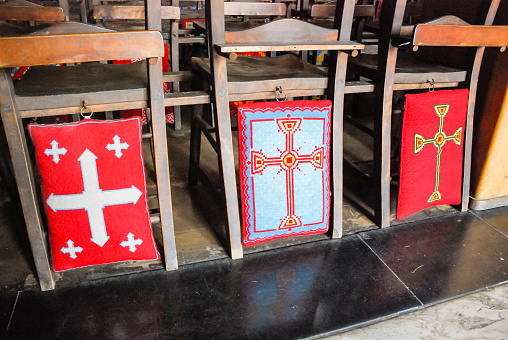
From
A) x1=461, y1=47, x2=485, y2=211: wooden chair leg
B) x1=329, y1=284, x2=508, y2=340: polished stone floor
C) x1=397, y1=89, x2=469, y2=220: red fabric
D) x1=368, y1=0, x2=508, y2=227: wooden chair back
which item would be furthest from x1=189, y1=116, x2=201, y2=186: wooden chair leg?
x1=461, y1=47, x2=485, y2=211: wooden chair leg

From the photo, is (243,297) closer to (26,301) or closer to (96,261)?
(96,261)

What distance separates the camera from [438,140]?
72.3 inches

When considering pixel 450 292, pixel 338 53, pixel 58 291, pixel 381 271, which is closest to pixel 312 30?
pixel 338 53

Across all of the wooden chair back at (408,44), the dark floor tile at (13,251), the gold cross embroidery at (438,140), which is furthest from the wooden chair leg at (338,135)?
the dark floor tile at (13,251)

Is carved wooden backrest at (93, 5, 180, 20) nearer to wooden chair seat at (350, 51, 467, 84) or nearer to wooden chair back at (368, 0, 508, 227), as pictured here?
wooden chair seat at (350, 51, 467, 84)

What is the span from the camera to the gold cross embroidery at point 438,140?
5.84ft

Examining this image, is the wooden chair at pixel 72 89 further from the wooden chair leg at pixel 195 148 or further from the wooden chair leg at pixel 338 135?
the wooden chair leg at pixel 338 135

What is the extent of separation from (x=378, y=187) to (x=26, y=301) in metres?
1.51

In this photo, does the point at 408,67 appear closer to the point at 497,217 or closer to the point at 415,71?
the point at 415,71

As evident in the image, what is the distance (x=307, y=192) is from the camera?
1688 mm

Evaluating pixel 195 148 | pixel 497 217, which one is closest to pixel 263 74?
pixel 195 148

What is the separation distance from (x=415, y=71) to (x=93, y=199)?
1427 millimetres

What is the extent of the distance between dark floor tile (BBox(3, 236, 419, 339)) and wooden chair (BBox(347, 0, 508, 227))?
467 millimetres

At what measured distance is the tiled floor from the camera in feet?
4.42
